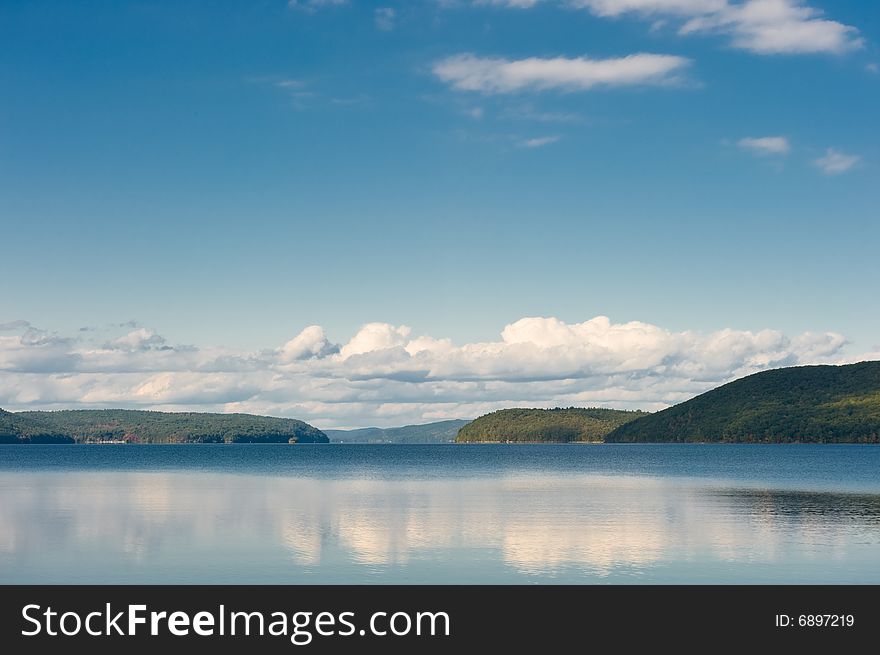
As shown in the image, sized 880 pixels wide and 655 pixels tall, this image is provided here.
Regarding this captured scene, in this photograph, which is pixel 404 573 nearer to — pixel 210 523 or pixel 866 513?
pixel 210 523

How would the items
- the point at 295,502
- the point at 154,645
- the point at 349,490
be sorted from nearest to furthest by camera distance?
1. the point at 154,645
2. the point at 295,502
3. the point at 349,490

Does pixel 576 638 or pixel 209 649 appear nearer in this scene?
pixel 209 649

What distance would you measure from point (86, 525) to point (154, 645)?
119 feet

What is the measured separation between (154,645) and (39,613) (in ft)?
18.2

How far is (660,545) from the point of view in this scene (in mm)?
44844

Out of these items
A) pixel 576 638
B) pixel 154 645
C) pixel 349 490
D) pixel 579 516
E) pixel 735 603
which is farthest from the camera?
pixel 349 490

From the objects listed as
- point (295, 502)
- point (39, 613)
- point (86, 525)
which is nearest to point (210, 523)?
point (86, 525)

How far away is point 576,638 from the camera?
25.4 metres

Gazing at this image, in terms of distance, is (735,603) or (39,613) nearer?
(39,613)

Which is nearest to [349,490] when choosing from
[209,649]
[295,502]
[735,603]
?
[295,502]

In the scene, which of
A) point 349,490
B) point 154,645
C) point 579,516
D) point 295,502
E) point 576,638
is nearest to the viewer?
point 154,645

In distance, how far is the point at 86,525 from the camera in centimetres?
5525

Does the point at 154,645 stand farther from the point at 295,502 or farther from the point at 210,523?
the point at 295,502

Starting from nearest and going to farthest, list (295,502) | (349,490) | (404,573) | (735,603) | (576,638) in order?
(576,638), (735,603), (404,573), (295,502), (349,490)
